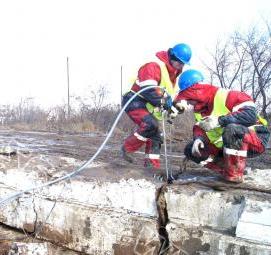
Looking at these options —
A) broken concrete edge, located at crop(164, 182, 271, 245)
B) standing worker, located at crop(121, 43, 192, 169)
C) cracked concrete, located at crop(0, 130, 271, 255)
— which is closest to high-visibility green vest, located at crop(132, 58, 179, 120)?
standing worker, located at crop(121, 43, 192, 169)

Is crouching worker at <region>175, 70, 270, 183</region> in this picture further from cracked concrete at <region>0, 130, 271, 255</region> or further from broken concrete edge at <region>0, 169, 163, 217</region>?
broken concrete edge at <region>0, 169, 163, 217</region>

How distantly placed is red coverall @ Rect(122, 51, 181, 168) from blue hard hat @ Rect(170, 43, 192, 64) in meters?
0.12

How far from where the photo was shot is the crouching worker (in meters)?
3.91

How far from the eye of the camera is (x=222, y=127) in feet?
13.4

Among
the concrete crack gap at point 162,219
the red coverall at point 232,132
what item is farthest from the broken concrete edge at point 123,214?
the red coverall at point 232,132

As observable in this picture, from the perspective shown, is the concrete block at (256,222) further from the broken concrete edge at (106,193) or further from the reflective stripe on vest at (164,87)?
the reflective stripe on vest at (164,87)

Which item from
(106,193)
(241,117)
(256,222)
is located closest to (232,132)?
(241,117)

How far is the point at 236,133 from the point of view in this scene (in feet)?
12.7

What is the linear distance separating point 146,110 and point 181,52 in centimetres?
82

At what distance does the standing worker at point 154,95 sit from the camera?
4.87 meters

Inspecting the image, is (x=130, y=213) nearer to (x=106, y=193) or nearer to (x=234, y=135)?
(x=106, y=193)

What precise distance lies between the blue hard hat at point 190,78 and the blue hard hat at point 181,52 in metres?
0.54

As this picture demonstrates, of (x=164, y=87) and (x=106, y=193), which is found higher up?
(x=164, y=87)

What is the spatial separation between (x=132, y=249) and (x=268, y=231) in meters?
1.23
